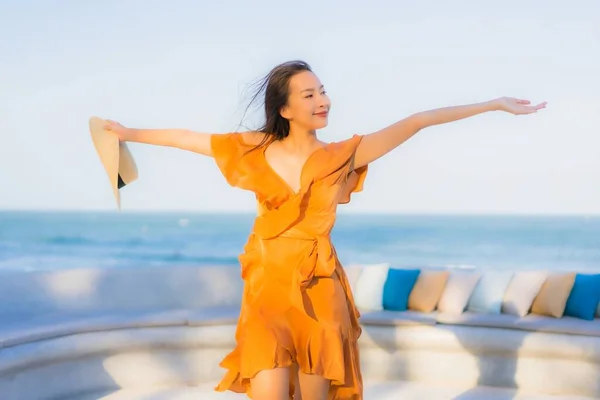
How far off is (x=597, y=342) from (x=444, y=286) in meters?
1.05

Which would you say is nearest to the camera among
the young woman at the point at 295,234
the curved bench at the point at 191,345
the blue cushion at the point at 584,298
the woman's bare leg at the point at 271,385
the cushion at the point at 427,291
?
the woman's bare leg at the point at 271,385

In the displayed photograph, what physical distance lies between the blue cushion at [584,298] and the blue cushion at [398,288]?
94 centimetres

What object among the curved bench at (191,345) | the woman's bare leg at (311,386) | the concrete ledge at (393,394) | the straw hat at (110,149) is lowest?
the concrete ledge at (393,394)

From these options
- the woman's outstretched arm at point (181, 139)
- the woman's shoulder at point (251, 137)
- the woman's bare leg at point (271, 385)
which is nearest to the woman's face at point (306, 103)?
the woman's shoulder at point (251, 137)

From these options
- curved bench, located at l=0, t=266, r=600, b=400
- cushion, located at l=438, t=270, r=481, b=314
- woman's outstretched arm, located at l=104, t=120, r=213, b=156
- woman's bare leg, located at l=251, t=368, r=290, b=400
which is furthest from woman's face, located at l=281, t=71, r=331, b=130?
cushion, located at l=438, t=270, r=481, b=314

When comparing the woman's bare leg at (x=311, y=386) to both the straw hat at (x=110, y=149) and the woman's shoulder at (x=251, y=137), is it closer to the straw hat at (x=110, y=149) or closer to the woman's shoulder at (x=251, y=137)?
the woman's shoulder at (x=251, y=137)

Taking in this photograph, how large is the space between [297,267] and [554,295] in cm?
274

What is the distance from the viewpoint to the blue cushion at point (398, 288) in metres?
5.29

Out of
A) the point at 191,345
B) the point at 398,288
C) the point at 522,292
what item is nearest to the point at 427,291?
the point at 398,288

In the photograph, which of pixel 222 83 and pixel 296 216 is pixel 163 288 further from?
pixel 222 83

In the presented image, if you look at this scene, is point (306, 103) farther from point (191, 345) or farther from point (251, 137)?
point (191, 345)

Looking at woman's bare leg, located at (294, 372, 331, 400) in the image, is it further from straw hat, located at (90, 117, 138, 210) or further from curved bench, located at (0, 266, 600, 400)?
curved bench, located at (0, 266, 600, 400)

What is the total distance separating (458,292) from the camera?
5168 mm

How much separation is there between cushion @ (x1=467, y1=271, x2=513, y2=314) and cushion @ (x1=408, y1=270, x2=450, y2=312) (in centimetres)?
20
